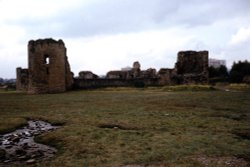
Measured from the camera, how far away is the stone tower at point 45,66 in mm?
36094

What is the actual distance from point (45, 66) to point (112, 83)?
10163 mm

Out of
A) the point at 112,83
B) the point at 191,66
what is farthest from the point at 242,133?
the point at 191,66

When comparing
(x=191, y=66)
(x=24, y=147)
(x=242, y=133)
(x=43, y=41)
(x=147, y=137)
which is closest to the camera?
(x=24, y=147)

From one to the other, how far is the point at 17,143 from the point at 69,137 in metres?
1.72

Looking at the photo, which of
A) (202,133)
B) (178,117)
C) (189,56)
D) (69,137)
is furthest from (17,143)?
(189,56)

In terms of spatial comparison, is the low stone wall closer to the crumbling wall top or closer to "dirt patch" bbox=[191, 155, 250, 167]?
the crumbling wall top

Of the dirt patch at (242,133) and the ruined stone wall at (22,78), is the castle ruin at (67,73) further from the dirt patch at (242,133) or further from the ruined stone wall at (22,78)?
the dirt patch at (242,133)

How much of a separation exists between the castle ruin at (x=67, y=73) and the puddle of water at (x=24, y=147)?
923 inches

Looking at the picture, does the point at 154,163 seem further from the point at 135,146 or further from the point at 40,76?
the point at 40,76

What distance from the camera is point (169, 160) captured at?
834 cm

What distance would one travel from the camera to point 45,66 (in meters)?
36.2

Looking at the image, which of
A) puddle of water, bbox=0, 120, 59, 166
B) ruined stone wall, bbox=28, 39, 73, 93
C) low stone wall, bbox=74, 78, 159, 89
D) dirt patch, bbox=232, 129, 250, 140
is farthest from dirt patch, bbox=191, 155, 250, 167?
low stone wall, bbox=74, 78, 159, 89

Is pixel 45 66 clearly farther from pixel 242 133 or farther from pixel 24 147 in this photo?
pixel 242 133

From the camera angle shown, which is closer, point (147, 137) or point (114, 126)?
point (147, 137)
